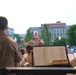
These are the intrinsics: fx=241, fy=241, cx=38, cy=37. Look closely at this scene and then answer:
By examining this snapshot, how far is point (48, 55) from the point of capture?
2021 millimetres

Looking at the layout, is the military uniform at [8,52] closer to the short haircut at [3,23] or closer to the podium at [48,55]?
the short haircut at [3,23]

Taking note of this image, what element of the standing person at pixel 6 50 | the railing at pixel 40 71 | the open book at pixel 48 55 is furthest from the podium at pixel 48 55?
the railing at pixel 40 71

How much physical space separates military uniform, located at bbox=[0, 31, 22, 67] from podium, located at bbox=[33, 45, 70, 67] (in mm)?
185

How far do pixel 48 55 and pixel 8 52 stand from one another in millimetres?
371

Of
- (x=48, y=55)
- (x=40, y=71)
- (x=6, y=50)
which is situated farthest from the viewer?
(x=48, y=55)

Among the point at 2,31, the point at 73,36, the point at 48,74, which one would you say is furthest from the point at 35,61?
the point at 73,36

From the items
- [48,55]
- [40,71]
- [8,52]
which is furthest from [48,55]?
[40,71]

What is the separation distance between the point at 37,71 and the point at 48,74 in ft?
0.16

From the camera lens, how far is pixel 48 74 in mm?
901

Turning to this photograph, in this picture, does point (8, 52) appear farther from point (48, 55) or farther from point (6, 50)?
point (48, 55)

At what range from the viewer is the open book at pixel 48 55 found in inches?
77.3

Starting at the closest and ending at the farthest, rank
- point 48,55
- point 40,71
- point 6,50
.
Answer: point 40,71, point 6,50, point 48,55

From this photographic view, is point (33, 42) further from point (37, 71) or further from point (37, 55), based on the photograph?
point (37, 71)

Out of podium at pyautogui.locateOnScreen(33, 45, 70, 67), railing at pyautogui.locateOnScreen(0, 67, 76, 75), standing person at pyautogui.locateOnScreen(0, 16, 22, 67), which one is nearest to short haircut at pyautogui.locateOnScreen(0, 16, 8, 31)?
standing person at pyautogui.locateOnScreen(0, 16, 22, 67)
